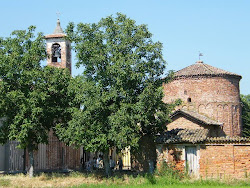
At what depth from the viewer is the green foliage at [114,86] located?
20719 mm

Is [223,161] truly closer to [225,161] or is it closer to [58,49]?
[225,161]

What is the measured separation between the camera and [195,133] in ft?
78.1

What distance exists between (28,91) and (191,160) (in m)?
10.7

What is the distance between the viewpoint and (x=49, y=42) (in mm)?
30219

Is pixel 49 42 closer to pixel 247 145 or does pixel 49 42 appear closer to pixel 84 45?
pixel 84 45

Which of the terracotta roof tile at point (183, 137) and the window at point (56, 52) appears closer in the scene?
the terracotta roof tile at point (183, 137)

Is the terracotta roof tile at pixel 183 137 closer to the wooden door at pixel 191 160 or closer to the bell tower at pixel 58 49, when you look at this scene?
the wooden door at pixel 191 160

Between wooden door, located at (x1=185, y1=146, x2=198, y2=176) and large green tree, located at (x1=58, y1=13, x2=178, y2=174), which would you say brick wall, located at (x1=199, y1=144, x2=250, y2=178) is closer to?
wooden door, located at (x1=185, y1=146, x2=198, y2=176)

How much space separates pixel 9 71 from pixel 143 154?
1049cm

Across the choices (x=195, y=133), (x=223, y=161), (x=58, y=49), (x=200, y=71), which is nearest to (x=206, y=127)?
(x=195, y=133)

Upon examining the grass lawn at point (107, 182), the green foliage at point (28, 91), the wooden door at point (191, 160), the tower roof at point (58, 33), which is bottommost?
the grass lawn at point (107, 182)

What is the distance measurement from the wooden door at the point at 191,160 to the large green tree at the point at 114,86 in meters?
2.42

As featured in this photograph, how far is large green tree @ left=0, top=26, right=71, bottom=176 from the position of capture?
2123cm

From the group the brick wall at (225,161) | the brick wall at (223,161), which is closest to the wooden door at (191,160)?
the brick wall at (223,161)
